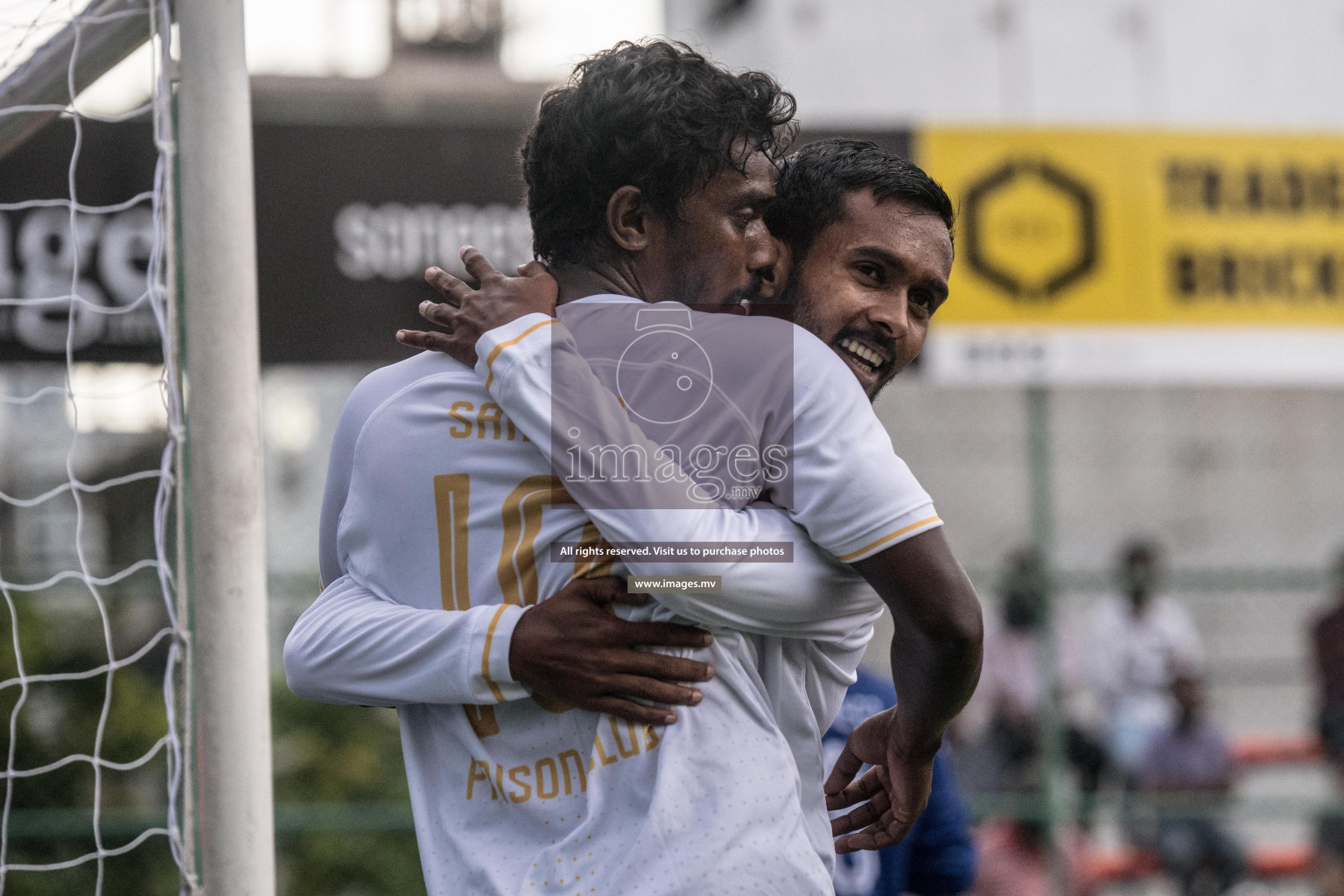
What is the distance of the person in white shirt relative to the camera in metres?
1.45

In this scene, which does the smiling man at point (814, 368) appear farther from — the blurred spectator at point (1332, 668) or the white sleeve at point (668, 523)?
the blurred spectator at point (1332, 668)

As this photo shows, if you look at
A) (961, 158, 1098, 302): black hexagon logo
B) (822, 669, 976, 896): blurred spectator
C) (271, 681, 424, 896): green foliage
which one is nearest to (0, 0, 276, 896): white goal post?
(822, 669, 976, 896): blurred spectator

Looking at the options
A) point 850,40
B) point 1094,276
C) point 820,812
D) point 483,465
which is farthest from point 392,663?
point 850,40

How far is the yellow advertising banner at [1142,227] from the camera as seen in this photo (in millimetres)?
6426

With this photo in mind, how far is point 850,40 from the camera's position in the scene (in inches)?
455

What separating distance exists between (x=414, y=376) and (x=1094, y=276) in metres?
5.33

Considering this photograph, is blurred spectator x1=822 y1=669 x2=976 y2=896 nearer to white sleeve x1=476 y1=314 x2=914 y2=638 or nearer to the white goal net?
white sleeve x1=476 y1=314 x2=914 y2=638

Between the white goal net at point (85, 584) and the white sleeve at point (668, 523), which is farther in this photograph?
the white goal net at point (85, 584)

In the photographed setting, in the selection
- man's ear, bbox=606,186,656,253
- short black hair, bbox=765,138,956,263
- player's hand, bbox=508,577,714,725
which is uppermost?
short black hair, bbox=765,138,956,263

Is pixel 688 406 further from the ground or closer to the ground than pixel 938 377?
closer to the ground

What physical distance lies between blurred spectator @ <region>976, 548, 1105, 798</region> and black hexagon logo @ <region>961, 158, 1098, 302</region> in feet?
5.99

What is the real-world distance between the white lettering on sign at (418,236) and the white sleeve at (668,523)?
4.39m

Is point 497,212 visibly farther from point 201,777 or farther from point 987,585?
point 201,777

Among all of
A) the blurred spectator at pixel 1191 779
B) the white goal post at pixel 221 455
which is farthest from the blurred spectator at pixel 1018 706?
the white goal post at pixel 221 455
